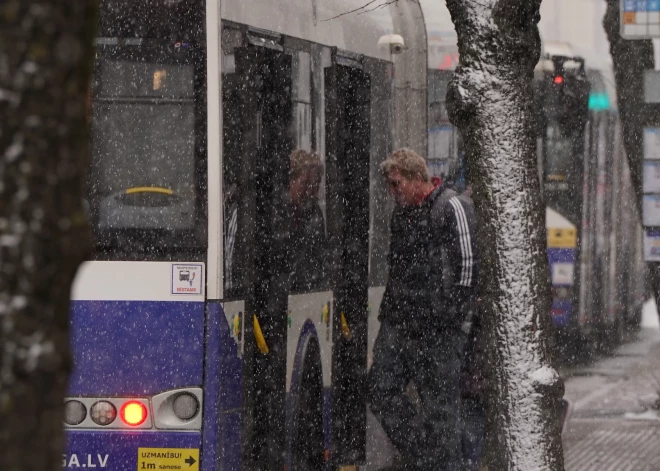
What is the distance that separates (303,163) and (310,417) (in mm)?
1342

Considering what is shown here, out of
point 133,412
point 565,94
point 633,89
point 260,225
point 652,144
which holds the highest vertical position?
point 565,94

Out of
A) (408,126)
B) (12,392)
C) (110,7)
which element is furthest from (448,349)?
(12,392)

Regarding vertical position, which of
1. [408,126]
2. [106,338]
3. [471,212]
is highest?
[408,126]

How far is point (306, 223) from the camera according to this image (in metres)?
7.54

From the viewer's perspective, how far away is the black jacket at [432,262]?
308 inches

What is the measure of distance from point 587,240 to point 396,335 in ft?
28.6

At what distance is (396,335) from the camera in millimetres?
8117

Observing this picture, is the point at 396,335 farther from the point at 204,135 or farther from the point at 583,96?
the point at 583,96

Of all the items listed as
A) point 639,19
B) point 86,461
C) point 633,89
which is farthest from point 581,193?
point 86,461

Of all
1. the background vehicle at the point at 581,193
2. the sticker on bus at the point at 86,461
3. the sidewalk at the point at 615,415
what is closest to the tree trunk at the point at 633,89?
the sidewalk at the point at 615,415

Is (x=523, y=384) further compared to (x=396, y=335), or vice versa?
(x=396, y=335)

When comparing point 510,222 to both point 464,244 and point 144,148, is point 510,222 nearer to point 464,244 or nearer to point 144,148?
point 144,148

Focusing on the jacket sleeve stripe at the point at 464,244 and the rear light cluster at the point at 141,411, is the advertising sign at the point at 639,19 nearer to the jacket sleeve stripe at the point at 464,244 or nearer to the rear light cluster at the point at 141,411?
the jacket sleeve stripe at the point at 464,244

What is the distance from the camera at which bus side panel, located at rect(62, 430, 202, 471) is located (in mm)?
6145
